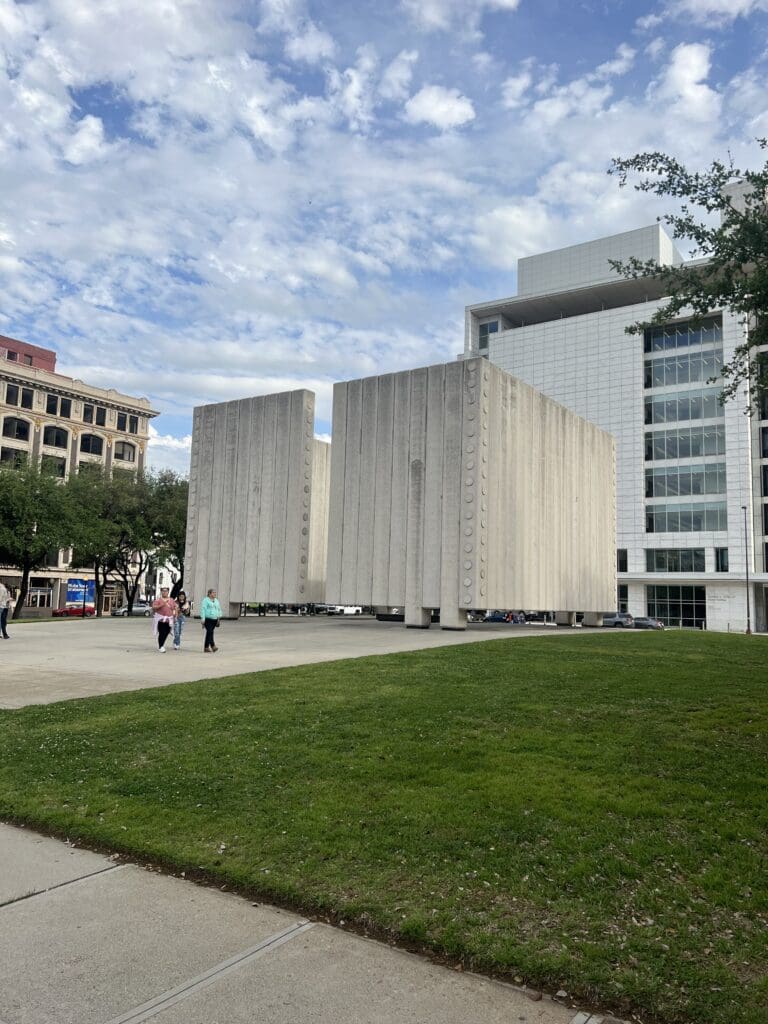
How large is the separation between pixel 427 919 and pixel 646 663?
43.0ft

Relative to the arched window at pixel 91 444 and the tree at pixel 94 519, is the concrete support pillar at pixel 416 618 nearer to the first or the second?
the tree at pixel 94 519

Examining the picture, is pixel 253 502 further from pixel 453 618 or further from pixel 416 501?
pixel 453 618

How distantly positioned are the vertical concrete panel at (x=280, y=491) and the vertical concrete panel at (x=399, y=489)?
7.30 metres

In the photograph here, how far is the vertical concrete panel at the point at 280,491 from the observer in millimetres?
41406

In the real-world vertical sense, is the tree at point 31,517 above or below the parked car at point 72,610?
above

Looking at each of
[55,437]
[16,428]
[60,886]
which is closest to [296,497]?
[60,886]

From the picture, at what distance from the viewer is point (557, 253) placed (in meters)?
91.2

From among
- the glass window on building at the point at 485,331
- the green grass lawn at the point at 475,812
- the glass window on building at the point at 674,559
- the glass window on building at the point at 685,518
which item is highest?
the glass window on building at the point at 485,331

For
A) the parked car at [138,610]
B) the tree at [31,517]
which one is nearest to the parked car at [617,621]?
the parked car at [138,610]

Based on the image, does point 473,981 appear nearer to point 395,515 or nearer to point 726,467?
point 395,515

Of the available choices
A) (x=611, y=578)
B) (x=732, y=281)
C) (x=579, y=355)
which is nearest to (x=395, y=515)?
(x=611, y=578)

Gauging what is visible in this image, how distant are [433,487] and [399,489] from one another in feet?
5.93

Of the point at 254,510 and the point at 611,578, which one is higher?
the point at 254,510

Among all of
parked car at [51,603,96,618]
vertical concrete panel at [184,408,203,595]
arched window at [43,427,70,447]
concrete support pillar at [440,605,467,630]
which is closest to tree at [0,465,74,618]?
vertical concrete panel at [184,408,203,595]
